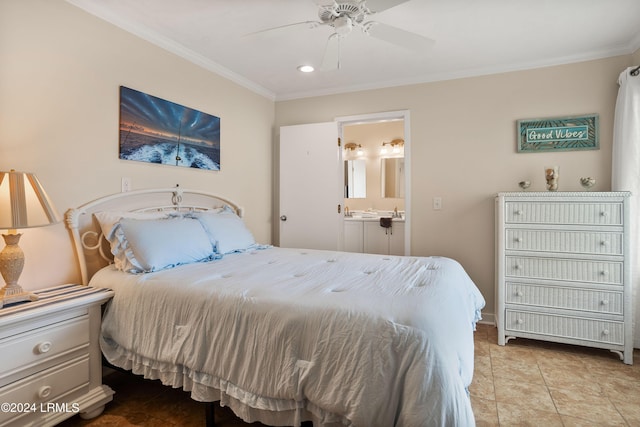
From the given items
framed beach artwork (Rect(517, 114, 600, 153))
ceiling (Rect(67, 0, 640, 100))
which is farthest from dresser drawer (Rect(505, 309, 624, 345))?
ceiling (Rect(67, 0, 640, 100))

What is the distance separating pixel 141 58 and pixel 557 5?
2.97 meters

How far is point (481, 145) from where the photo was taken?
10.8ft

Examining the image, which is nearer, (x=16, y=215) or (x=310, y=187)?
(x=16, y=215)

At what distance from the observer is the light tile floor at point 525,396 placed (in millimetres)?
1805

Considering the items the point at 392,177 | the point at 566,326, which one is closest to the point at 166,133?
the point at 392,177

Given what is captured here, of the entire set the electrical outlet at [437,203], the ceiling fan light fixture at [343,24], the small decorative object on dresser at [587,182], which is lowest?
the electrical outlet at [437,203]

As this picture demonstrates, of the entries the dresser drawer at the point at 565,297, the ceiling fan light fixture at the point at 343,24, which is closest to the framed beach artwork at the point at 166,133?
the ceiling fan light fixture at the point at 343,24

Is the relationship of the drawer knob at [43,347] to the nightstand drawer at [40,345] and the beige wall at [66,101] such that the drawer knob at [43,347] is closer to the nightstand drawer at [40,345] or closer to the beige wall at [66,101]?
the nightstand drawer at [40,345]

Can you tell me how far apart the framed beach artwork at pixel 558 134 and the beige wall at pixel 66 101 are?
3.13 metres

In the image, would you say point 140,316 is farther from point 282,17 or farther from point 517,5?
point 517,5

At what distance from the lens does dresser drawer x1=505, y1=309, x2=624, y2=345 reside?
8.26ft

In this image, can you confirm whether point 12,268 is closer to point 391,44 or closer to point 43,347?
point 43,347

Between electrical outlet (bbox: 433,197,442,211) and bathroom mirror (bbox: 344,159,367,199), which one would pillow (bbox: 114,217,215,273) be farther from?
bathroom mirror (bbox: 344,159,367,199)

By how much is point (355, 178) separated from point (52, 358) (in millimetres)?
4445
